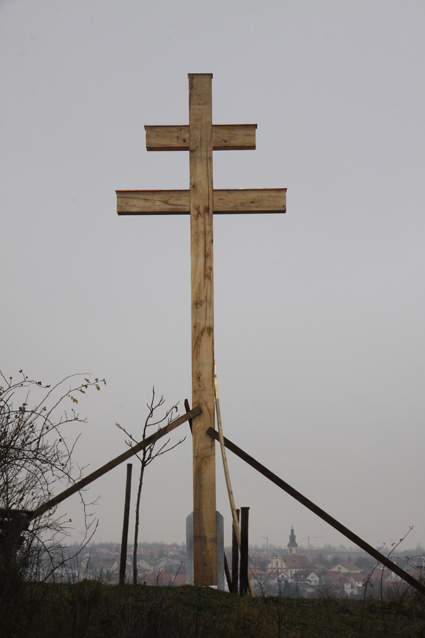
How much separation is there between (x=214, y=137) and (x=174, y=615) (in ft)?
15.4

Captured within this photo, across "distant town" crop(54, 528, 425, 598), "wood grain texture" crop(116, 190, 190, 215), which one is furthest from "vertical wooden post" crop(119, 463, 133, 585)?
"wood grain texture" crop(116, 190, 190, 215)

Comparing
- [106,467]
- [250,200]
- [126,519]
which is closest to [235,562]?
[126,519]

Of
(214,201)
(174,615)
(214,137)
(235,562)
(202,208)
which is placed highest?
(214,137)

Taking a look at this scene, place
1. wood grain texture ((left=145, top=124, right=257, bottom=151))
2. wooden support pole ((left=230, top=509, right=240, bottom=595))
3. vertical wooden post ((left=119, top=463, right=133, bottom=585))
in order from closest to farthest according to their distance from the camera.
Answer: vertical wooden post ((left=119, top=463, right=133, bottom=585)) → wooden support pole ((left=230, top=509, right=240, bottom=595)) → wood grain texture ((left=145, top=124, right=257, bottom=151))

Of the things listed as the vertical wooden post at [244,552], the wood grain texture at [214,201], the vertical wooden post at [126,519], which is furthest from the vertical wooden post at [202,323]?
the vertical wooden post at [126,519]

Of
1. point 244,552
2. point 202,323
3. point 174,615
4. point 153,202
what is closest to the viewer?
point 174,615

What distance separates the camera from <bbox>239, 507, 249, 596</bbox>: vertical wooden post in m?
5.83

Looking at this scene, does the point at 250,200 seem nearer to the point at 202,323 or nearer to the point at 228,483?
the point at 202,323

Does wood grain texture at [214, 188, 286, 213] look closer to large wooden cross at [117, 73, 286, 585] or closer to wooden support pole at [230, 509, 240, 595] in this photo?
large wooden cross at [117, 73, 286, 585]

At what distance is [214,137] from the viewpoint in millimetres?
7020

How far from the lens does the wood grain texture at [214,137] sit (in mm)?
7020

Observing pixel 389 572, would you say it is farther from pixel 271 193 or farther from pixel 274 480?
pixel 271 193

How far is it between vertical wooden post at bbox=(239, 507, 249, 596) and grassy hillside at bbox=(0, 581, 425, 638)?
0.75 feet

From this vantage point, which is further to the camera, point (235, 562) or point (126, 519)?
point (235, 562)
